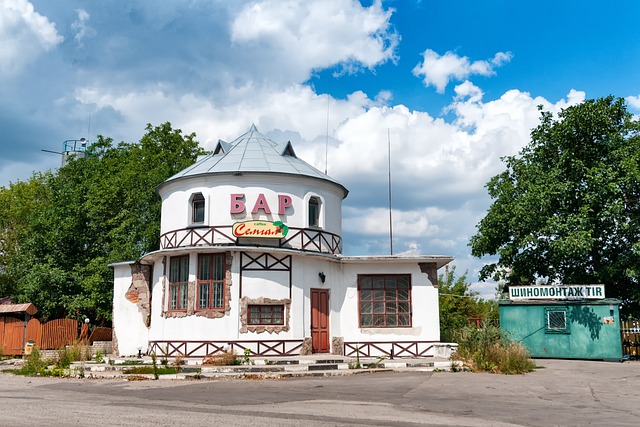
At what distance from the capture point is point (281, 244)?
23438 millimetres

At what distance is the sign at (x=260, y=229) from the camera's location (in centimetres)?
2265

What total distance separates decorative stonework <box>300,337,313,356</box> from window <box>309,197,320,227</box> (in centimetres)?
472

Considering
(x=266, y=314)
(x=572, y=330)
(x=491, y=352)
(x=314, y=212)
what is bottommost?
(x=491, y=352)

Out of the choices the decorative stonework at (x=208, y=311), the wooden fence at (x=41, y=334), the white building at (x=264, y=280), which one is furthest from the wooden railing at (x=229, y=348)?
the wooden fence at (x=41, y=334)

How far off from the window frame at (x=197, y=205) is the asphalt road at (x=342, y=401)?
27.3 ft

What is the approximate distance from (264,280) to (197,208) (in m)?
4.29

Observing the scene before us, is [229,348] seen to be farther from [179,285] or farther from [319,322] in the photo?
[319,322]

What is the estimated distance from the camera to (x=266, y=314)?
22516 mm

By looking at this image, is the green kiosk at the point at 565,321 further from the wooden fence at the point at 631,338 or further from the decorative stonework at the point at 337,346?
the decorative stonework at the point at 337,346

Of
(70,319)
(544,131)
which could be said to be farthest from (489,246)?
(70,319)

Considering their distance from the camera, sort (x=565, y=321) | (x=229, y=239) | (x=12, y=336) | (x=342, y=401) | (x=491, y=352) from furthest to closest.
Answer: (x=12, y=336) < (x=565, y=321) < (x=229, y=239) < (x=491, y=352) < (x=342, y=401)

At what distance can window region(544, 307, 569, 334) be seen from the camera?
23.8 m

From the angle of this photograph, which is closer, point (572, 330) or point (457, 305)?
point (572, 330)

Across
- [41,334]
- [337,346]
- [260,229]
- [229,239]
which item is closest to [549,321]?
[337,346]
